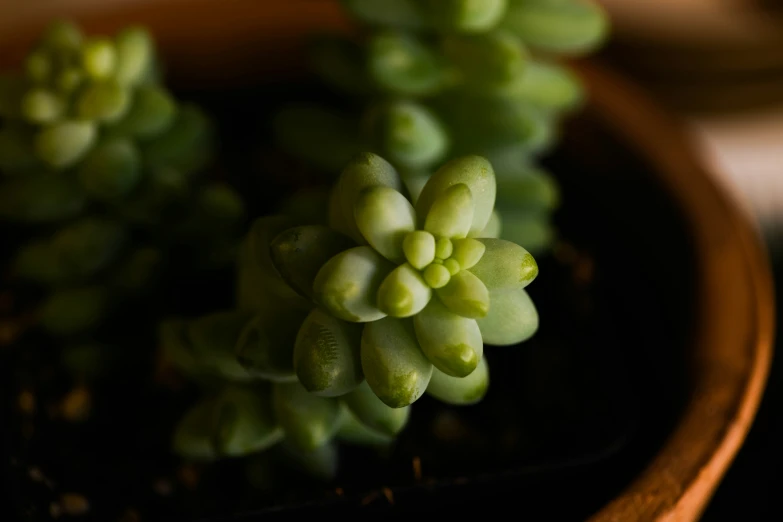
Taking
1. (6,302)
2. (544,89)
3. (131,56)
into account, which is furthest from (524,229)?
(6,302)

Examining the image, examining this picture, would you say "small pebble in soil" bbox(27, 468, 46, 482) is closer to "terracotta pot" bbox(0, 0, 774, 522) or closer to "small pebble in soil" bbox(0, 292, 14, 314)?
"small pebble in soil" bbox(0, 292, 14, 314)

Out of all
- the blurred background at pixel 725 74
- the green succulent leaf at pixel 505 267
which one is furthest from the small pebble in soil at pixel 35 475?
the blurred background at pixel 725 74

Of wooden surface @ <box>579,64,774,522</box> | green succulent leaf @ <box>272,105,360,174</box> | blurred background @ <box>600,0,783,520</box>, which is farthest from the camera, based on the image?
blurred background @ <box>600,0,783,520</box>

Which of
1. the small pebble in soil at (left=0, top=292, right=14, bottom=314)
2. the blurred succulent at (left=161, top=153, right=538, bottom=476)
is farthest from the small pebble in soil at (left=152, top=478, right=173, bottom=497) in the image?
the small pebble in soil at (left=0, top=292, right=14, bottom=314)

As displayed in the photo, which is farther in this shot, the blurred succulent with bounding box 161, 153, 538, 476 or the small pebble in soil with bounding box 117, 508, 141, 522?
the small pebble in soil with bounding box 117, 508, 141, 522

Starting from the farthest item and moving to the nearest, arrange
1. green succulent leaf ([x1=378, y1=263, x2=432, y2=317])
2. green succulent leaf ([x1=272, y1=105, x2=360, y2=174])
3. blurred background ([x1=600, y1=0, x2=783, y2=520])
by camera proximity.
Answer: blurred background ([x1=600, y1=0, x2=783, y2=520]) → green succulent leaf ([x1=272, y1=105, x2=360, y2=174]) → green succulent leaf ([x1=378, y1=263, x2=432, y2=317])

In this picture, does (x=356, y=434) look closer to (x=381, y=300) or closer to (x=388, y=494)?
(x=388, y=494)

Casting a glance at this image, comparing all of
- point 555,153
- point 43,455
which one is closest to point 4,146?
point 43,455

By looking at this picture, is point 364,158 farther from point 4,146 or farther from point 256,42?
point 256,42

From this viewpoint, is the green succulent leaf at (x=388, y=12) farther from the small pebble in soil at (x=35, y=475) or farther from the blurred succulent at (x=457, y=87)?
the small pebble in soil at (x=35, y=475)
